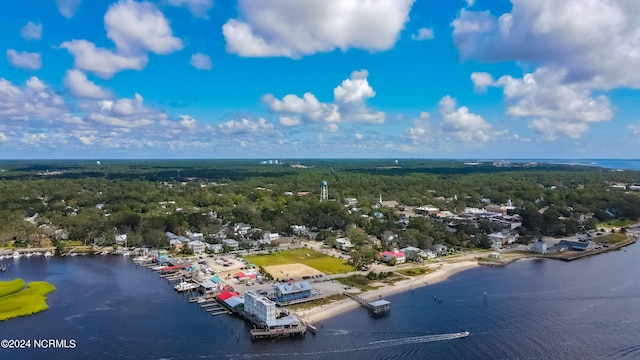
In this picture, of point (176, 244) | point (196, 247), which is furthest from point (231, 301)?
point (176, 244)

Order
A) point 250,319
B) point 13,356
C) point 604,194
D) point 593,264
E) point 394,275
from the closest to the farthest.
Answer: point 13,356, point 250,319, point 394,275, point 593,264, point 604,194

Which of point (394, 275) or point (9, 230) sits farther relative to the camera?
point (9, 230)

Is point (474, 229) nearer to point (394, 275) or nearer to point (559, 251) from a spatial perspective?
point (559, 251)

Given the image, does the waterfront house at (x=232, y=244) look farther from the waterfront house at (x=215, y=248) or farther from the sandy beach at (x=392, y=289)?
the sandy beach at (x=392, y=289)

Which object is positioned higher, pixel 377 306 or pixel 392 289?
pixel 377 306

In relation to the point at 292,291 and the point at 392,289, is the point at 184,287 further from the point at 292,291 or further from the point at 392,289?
the point at 392,289

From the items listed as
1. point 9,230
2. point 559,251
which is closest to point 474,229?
point 559,251
